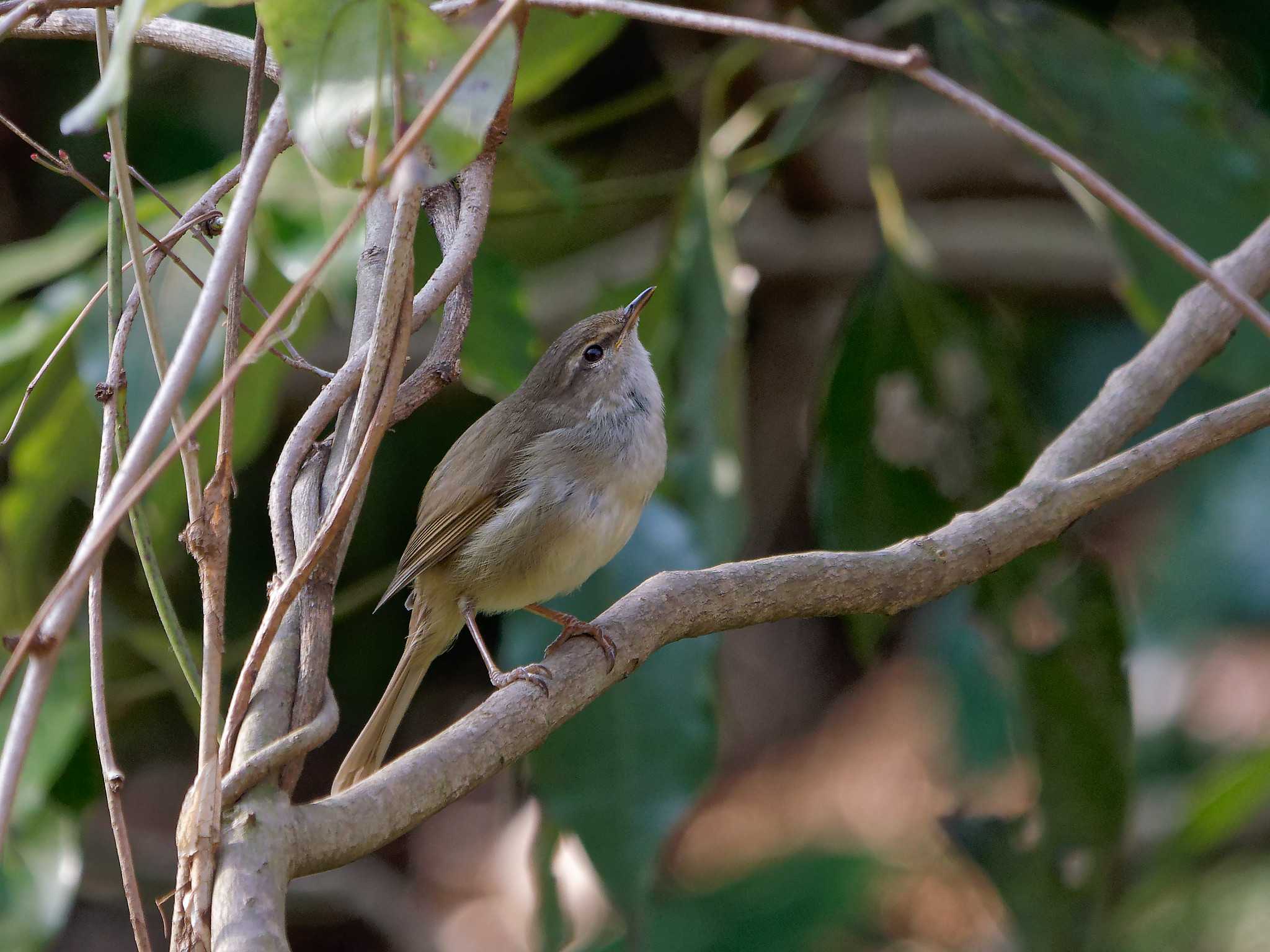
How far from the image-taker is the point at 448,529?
294 centimetres

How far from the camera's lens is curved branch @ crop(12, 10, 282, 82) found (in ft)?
7.18

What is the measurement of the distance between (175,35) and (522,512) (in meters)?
1.18

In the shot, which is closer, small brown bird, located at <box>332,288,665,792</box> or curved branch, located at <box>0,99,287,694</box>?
curved branch, located at <box>0,99,287,694</box>

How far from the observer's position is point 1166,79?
3875 millimetres

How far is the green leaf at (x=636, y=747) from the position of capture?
2953mm

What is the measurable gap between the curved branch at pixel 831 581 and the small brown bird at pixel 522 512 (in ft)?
2.55

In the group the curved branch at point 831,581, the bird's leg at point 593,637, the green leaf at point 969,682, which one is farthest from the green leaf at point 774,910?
the curved branch at point 831,581

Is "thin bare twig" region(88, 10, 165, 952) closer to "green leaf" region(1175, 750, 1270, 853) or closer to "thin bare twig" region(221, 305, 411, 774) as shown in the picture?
"thin bare twig" region(221, 305, 411, 774)

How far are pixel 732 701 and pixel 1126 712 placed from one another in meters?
2.46

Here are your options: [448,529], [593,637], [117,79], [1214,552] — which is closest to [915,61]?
[117,79]

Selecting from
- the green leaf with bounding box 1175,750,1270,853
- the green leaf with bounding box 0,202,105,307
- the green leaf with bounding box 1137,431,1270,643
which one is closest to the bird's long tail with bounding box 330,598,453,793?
the green leaf with bounding box 0,202,105,307

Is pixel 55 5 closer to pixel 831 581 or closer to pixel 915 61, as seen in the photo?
pixel 915 61

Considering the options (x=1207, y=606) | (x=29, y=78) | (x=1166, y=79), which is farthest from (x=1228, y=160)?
(x=29, y=78)

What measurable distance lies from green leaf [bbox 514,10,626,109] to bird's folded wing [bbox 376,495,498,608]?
4.10 feet
